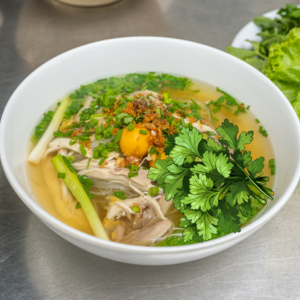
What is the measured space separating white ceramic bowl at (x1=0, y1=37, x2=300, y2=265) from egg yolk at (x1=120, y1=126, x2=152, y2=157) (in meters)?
0.56

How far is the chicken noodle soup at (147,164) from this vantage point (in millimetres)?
1129

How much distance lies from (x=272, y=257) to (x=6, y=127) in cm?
153

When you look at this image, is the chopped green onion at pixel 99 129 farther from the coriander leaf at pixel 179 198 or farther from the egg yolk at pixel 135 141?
the coriander leaf at pixel 179 198

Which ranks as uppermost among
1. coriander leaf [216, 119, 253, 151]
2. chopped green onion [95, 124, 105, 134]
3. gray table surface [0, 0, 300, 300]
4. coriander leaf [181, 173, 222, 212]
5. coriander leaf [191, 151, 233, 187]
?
coriander leaf [216, 119, 253, 151]

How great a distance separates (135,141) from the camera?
1566mm

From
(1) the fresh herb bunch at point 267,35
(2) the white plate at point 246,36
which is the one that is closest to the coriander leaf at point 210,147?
(1) the fresh herb bunch at point 267,35

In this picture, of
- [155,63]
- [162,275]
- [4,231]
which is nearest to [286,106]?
[155,63]

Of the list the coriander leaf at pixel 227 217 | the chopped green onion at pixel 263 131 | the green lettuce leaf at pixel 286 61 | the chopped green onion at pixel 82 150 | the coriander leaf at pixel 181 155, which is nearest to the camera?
the coriander leaf at pixel 227 217

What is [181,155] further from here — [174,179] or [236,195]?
[236,195]

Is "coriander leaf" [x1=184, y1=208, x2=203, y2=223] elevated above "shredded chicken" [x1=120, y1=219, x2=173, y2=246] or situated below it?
above

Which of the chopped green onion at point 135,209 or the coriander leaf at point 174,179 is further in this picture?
the chopped green onion at point 135,209

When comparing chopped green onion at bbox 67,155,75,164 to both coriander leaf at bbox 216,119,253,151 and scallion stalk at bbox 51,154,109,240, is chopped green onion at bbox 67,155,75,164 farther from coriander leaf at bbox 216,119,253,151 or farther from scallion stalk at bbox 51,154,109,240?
coriander leaf at bbox 216,119,253,151

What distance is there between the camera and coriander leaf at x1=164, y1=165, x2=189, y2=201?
1173 mm

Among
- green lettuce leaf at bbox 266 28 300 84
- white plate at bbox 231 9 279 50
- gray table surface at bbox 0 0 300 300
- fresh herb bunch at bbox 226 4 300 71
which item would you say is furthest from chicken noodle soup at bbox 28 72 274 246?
white plate at bbox 231 9 279 50
